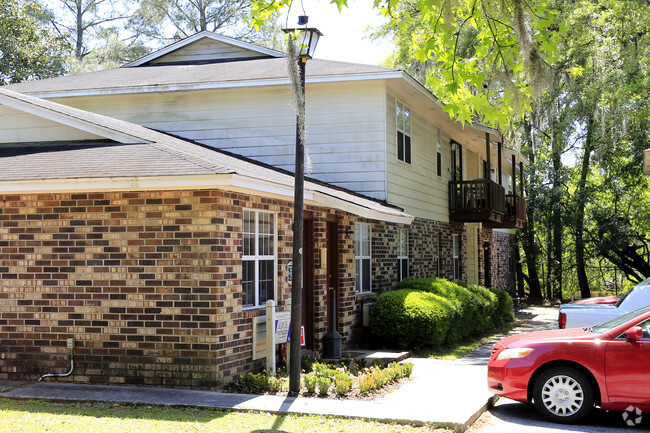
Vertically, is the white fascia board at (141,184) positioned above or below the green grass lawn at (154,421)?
above

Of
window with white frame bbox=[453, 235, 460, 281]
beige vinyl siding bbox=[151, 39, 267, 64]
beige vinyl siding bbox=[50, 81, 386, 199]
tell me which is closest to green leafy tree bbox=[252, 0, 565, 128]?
beige vinyl siding bbox=[50, 81, 386, 199]

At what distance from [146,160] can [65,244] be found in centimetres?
166

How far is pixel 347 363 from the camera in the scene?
1267 cm

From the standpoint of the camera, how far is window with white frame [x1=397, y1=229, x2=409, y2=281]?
61.2 ft

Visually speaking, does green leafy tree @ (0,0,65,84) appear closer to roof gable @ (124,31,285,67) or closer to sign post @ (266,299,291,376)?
roof gable @ (124,31,285,67)

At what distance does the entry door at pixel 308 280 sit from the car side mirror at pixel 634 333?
6.19 metres

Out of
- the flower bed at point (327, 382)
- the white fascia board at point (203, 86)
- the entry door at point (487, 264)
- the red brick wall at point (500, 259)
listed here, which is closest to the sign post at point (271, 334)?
the flower bed at point (327, 382)

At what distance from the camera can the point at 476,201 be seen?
2228 cm

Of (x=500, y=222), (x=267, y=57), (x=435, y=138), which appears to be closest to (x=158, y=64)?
(x=267, y=57)

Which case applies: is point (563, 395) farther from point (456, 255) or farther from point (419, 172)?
point (456, 255)

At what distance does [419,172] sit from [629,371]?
473 inches

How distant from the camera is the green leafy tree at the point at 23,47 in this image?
2828 cm

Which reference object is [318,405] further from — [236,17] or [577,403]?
[236,17]

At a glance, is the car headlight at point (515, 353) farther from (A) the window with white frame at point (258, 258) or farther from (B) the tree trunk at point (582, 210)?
(B) the tree trunk at point (582, 210)
